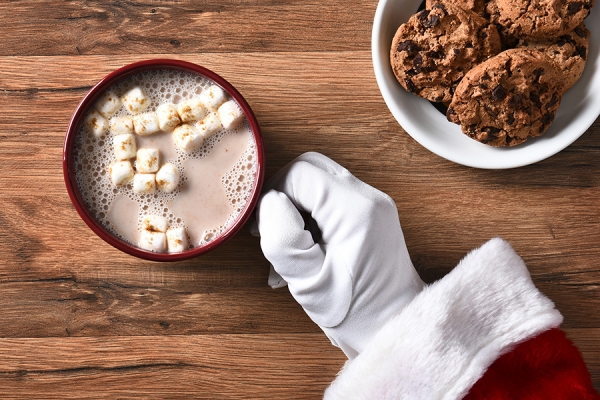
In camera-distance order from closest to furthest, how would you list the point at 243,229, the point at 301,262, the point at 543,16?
the point at 543,16
the point at 301,262
the point at 243,229

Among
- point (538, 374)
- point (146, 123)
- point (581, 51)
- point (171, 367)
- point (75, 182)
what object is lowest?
point (171, 367)

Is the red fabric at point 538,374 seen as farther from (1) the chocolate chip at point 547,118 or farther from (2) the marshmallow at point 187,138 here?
(2) the marshmallow at point 187,138

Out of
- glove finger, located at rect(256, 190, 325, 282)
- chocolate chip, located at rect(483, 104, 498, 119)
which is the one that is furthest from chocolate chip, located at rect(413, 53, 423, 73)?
glove finger, located at rect(256, 190, 325, 282)

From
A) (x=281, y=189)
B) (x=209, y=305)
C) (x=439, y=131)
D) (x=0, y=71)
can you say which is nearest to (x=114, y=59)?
(x=0, y=71)

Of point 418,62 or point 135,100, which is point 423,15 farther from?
point 135,100

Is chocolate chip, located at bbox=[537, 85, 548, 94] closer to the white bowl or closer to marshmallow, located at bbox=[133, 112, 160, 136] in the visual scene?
the white bowl

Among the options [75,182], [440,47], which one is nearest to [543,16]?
[440,47]

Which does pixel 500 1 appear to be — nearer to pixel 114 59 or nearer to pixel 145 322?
pixel 114 59
